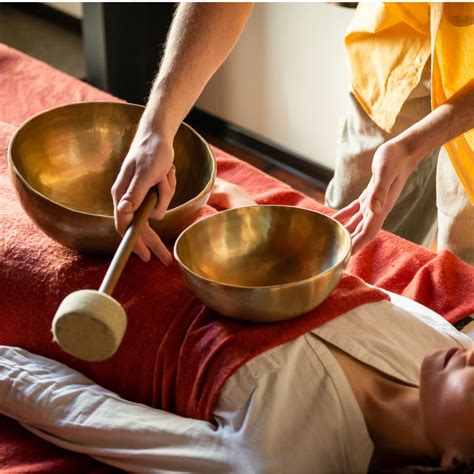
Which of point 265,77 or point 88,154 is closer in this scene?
point 88,154

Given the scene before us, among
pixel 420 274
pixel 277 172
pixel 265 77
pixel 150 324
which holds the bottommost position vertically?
pixel 277 172

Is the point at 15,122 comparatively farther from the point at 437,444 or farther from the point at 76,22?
the point at 76,22

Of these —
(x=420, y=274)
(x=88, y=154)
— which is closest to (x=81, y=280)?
(x=88, y=154)

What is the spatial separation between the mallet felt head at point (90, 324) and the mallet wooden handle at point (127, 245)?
0.05m

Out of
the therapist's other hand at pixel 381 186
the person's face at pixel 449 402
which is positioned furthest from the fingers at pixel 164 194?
the person's face at pixel 449 402

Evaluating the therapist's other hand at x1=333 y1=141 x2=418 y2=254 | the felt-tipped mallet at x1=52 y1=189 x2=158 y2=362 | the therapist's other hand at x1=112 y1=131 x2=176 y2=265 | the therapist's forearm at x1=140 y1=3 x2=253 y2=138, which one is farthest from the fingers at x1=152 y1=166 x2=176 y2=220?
the therapist's other hand at x1=333 y1=141 x2=418 y2=254

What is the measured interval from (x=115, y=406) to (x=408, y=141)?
0.71m

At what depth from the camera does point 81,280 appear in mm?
1352

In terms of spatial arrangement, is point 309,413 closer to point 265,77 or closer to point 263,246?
point 263,246

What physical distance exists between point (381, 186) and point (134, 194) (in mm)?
466

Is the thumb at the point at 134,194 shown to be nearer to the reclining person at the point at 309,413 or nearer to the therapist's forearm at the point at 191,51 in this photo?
the therapist's forearm at the point at 191,51

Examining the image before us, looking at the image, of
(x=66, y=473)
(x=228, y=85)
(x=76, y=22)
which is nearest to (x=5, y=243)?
(x=66, y=473)

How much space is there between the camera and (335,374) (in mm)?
1209

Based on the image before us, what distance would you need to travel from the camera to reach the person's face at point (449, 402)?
1118 mm
